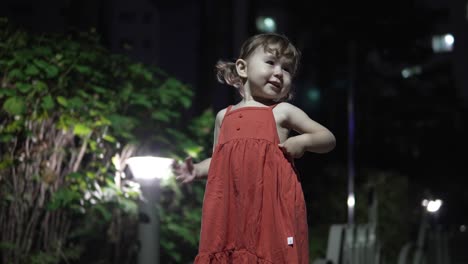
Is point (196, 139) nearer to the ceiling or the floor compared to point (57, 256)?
nearer to the ceiling

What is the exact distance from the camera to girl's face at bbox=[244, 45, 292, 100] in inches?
92.2

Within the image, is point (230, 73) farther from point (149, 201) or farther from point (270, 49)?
point (149, 201)

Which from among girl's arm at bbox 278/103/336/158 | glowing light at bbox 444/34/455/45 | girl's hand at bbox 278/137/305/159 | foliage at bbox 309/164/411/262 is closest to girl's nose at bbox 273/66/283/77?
girl's arm at bbox 278/103/336/158

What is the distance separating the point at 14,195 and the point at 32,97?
747mm

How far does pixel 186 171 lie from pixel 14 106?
201cm

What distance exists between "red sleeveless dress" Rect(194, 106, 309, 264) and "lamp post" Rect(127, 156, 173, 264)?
6.27 feet

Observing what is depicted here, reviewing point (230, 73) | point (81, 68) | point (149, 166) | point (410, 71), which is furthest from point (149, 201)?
point (410, 71)

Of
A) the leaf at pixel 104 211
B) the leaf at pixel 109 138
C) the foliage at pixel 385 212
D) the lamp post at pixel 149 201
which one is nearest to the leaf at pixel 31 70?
the leaf at pixel 109 138

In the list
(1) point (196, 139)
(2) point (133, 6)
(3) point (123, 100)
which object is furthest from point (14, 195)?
(2) point (133, 6)

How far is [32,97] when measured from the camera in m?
4.23

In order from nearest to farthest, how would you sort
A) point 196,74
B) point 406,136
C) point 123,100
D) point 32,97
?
point 32,97 → point 123,100 → point 196,74 → point 406,136

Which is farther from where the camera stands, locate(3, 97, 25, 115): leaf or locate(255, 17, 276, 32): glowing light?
locate(255, 17, 276, 32): glowing light

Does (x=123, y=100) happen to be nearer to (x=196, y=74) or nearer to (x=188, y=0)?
(x=196, y=74)

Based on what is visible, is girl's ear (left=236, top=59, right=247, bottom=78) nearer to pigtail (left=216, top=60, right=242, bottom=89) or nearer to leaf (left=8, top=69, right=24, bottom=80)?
pigtail (left=216, top=60, right=242, bottom=89)
